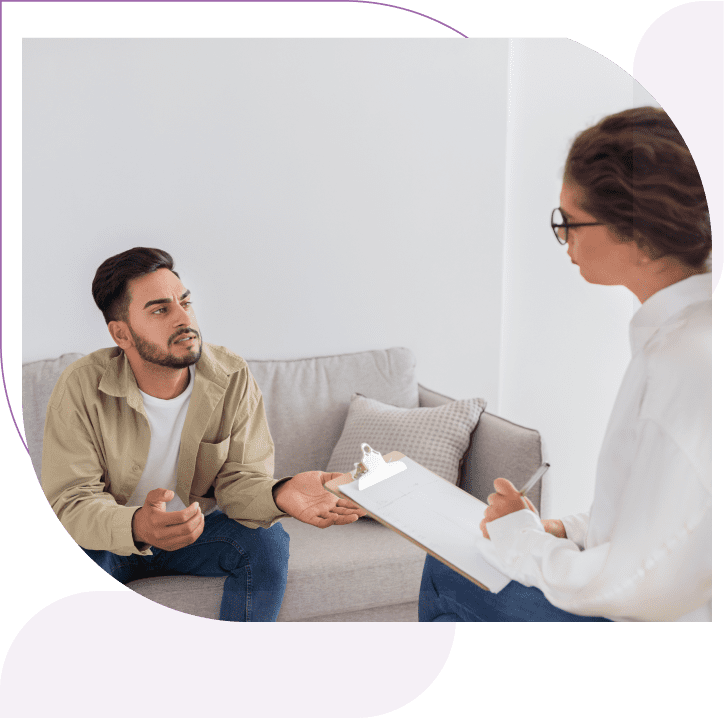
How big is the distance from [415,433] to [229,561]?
358 millimetres

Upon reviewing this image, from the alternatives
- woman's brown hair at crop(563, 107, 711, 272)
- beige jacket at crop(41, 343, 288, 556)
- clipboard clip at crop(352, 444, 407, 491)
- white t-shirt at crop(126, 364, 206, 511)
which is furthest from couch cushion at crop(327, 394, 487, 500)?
woman's brown hair at crop(563, 107, 711, 272)

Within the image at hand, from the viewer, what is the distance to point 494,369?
3.76 feet

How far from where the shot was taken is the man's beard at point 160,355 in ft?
3.49

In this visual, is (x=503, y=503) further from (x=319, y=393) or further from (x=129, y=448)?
(x=129, y=448)

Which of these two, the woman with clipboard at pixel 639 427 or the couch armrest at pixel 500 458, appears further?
the couch armrest at pixel 500 458

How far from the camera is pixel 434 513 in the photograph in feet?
3.46

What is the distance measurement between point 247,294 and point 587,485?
1.95ft

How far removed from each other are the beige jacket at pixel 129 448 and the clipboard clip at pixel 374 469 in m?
0.14

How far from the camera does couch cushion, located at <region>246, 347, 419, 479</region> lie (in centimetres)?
112

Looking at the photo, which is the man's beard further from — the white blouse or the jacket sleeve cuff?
the white blouse

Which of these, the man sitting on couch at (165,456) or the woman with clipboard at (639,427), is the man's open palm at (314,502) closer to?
the man sitting on couch at (165,456)

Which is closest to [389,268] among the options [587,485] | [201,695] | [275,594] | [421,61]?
[421,61]

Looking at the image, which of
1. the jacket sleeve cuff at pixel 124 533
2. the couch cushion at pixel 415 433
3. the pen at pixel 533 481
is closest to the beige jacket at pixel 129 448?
the jacket sleeve cuff at pixel 124 533

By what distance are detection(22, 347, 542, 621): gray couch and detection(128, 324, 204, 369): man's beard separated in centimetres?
9
